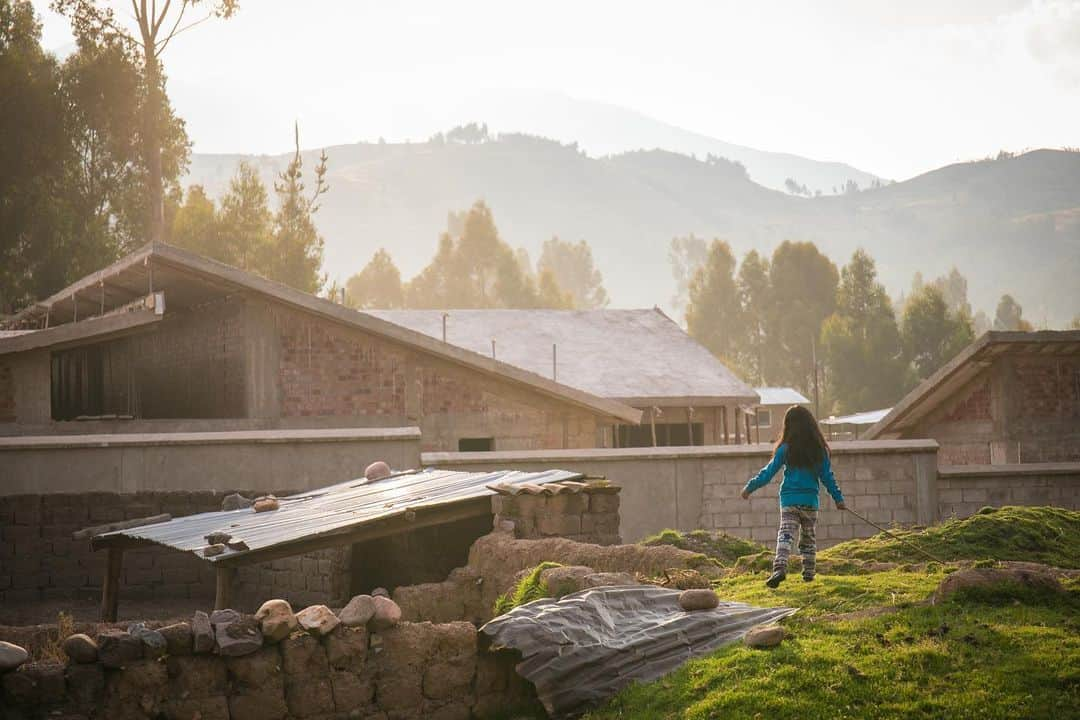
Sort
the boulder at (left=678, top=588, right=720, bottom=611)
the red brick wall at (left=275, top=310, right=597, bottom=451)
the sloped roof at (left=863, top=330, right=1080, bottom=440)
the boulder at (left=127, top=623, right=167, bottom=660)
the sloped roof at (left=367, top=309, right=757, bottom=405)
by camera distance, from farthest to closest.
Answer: the sloped roof at (left=367, top=309, right=757, bottom=405) → the sloped roof at (left=863, top=330, right=1080, bottom=440) → the red brick wall at (left=275, top=310, right=597, bottom=451) → the boulder at (left=678, top=588, right=720, bottom=611) → the boulder at (left=127, top=623, right=167, bottom=660)

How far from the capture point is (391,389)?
2470 centimetres

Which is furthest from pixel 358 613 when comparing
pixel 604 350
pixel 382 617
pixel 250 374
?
pixel 604 350

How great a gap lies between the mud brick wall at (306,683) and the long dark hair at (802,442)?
3.73m

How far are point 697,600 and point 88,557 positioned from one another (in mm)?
11400

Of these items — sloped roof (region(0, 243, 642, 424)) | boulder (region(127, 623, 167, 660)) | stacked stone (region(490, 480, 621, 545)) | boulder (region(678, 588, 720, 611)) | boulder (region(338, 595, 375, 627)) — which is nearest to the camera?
boulder (region(127, 623, 167, 660))

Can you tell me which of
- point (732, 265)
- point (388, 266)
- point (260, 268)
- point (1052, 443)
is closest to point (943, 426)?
point (1052, 443)

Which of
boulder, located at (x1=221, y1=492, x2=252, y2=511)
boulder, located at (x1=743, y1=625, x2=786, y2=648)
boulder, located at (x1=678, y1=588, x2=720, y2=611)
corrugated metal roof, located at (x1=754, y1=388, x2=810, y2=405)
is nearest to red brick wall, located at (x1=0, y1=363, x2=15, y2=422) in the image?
boulder, located at (x1=221, y1=492, x2=252, y2=511)

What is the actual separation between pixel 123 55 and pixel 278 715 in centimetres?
4238

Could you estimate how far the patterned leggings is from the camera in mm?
11008

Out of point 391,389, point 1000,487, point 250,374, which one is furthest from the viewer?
point 391,389

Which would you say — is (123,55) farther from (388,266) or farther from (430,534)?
(388,266)

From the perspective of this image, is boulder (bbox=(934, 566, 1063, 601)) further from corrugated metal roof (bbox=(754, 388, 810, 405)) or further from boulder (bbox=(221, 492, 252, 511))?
corrugated metal roof (bbox=(754, 388, 810, 405))

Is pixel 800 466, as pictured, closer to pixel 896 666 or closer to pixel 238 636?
pixel 896 666

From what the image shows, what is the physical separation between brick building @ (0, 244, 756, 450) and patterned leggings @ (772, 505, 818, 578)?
1326 centimetres
